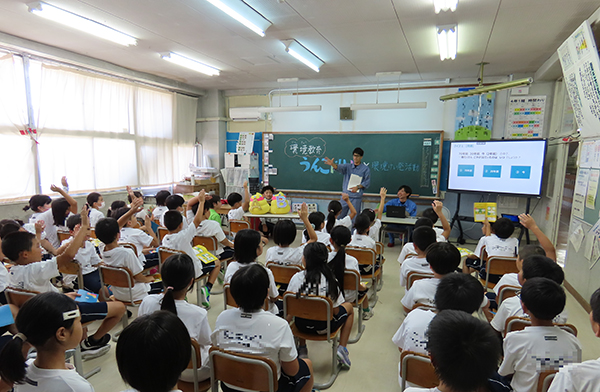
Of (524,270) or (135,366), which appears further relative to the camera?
(524,270)

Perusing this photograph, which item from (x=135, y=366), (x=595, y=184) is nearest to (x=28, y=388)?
(x=135, y=366)

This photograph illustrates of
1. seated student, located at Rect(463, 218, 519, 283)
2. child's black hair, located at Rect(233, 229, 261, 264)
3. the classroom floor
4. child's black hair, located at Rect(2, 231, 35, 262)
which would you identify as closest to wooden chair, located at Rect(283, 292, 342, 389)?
the classroom floor

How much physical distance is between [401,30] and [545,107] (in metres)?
3.60

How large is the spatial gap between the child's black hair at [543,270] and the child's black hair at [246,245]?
1.80 m

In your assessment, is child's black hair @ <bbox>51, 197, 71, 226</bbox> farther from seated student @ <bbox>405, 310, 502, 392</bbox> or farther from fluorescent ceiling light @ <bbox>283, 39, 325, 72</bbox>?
seated student @ <bbox>405, 310, 502, 392</bbox>

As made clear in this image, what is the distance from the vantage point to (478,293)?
1.60m

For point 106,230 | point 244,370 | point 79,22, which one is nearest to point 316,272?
point 244,370

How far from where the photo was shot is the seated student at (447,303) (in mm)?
1583

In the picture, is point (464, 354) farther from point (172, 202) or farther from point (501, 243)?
point (172, 202)

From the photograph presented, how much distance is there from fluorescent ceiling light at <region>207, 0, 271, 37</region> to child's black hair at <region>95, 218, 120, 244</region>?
2244 millimetres

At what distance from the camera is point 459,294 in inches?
62.4

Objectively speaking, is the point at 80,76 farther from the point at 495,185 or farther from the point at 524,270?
the point at 495,185

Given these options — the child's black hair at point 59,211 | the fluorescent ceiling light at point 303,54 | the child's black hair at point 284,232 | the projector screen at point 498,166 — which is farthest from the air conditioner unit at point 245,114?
the child's black hair at point 284,232

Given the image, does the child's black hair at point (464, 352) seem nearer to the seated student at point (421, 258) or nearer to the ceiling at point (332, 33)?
the seated student at point (421, 258)
